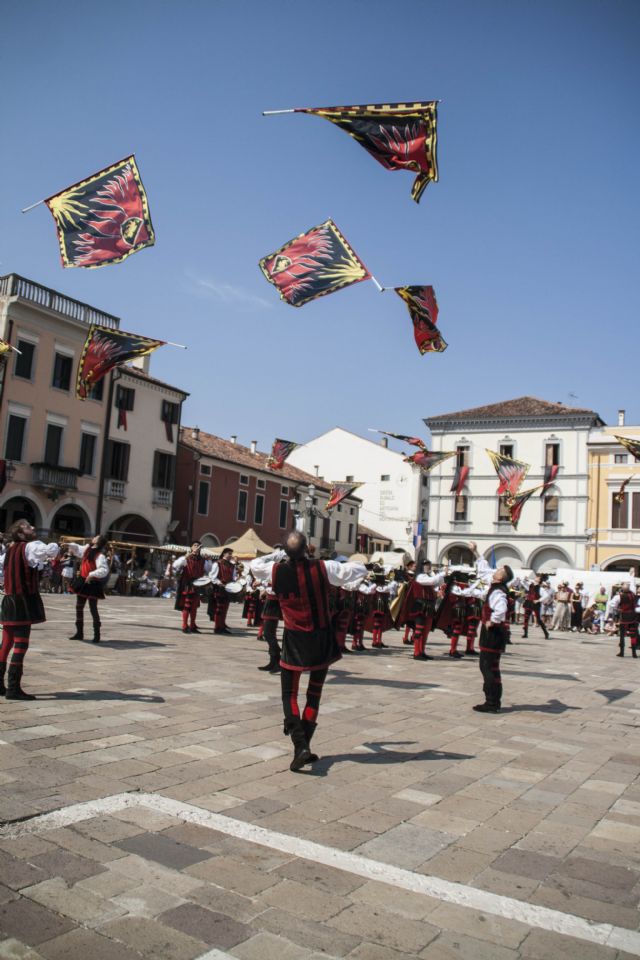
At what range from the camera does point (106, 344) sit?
1417cm

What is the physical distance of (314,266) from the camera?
12.7 m

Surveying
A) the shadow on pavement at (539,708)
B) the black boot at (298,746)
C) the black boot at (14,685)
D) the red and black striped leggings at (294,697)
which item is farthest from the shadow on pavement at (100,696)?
the shadow on pavement at (539,708)

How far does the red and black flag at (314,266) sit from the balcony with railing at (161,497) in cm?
2761

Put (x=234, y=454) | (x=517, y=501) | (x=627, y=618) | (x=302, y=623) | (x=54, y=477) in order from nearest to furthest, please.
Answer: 1. (x=302, y=623)
2. (x=627, y=618)
3. (x=54, y=477)
4. (x=517, y=501)
5. (x=234, y=454)

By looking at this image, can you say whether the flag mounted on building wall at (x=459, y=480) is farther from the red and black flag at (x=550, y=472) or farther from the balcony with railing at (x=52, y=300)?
the balcony with railing at (x=52, y=300)

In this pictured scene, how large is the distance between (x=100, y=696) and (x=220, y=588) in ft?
27.4

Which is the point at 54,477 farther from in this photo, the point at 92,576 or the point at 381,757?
the point at 381,757

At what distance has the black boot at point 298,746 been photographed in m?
6.04

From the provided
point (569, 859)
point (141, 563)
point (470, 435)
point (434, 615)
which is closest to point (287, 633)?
point (569, 859)

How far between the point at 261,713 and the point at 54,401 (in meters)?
28.1

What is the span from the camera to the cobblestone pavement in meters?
3.42

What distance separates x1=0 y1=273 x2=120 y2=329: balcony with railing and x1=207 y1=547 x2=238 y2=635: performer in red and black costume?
18551mm

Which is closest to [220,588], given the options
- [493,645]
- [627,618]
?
[493,645]

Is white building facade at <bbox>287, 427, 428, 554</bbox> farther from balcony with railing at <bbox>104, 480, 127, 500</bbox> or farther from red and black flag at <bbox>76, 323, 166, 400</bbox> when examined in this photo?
red and black flag at <bbox>76, 323, 166, 400</bbox>
